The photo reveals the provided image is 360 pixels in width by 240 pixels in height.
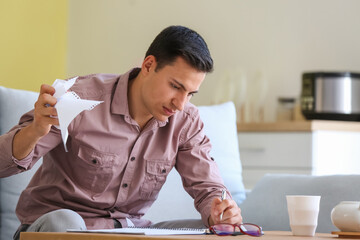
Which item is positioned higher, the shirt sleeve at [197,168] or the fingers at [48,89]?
the fingers at [48,89]

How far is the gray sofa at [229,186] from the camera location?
2.02 metres

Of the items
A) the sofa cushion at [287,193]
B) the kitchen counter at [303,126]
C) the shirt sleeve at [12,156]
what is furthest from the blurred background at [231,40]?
the shirt sleeve at [12,156]

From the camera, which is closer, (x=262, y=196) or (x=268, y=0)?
(x=262, y=196)

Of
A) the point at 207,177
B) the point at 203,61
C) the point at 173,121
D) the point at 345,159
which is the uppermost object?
the point at 203,61

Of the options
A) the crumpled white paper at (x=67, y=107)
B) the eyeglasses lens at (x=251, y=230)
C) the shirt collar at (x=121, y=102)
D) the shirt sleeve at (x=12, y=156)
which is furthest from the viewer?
the shirt collar at (x=121, y=102)

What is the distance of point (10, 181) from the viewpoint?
6.61ft

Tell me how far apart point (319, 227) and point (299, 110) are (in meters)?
1.85

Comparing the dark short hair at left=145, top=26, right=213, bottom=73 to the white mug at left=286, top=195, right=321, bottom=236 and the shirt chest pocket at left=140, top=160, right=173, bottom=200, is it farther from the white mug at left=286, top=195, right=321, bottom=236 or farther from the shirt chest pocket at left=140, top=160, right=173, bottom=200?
the white mug at left=286, top=195, right=321, bottom=236

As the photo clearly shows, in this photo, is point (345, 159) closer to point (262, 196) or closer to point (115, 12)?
point (262, 196)

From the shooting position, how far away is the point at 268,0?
407 cm

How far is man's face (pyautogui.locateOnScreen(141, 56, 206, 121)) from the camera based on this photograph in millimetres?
1640

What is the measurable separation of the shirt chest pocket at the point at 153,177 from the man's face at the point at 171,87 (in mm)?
158

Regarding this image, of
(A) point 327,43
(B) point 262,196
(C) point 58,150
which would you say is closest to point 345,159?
(A) point 327,43

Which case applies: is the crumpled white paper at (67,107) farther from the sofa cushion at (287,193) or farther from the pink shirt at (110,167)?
the sofa cushion at (287,193)
